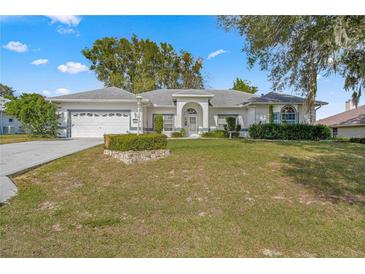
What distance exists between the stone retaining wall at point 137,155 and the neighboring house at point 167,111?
9.67 meters

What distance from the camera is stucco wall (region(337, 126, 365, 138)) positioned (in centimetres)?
2179

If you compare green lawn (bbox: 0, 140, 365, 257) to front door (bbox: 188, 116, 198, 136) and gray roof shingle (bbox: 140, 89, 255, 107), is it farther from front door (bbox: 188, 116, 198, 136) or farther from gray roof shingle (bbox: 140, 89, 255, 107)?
gray roof shingle (bbox: 140, 89, 255, 107)

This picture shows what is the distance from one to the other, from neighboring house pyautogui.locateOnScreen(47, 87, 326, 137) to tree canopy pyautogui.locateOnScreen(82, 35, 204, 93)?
1341 cm

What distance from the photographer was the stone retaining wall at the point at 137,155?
793cm

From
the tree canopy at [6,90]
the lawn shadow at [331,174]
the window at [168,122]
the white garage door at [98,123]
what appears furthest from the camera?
the tree canopy at [6,90]

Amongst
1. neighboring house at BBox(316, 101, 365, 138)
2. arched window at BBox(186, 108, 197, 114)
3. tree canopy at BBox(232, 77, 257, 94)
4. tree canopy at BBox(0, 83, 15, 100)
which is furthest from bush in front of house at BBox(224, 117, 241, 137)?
tree canopy at BBox(0, 83, 15, 100)

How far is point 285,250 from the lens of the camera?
326 cm

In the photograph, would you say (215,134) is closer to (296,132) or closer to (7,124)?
(296,132)

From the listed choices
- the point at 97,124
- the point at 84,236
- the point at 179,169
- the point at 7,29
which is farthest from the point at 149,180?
the point at 97,124

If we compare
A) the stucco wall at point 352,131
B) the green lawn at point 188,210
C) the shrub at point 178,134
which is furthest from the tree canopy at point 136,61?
the green lawn at point 188,210

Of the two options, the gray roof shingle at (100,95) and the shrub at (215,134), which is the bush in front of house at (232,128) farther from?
the gray roof shingle at (100,95)
